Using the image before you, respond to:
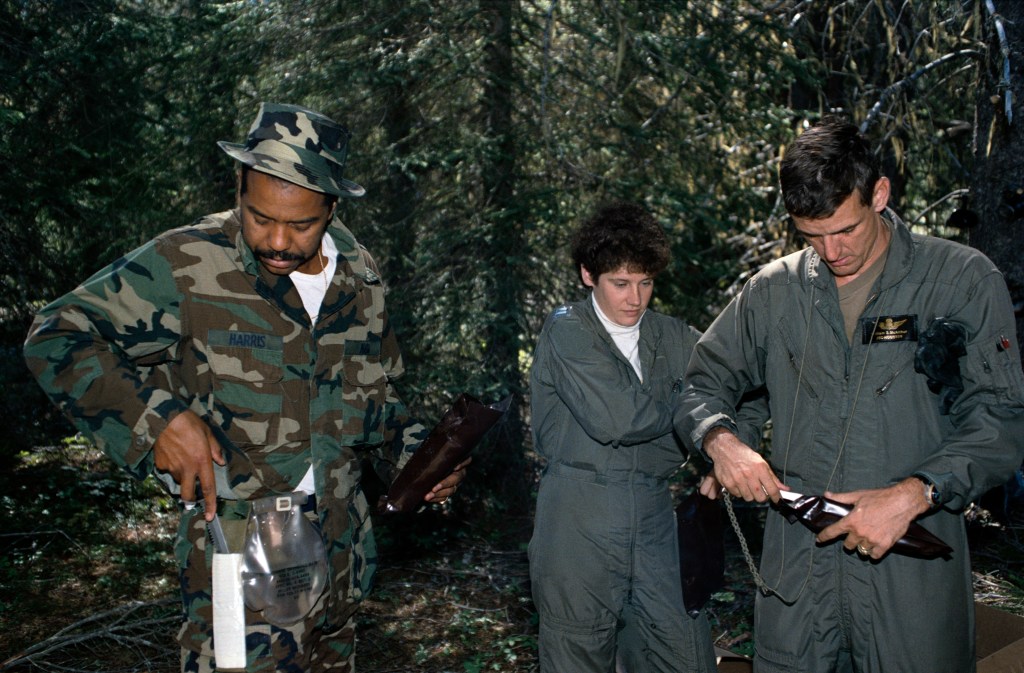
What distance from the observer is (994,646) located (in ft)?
11.5

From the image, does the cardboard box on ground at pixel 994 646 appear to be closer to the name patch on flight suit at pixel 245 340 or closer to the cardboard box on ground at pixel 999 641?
the cardboard box on ground at pixel 999 641

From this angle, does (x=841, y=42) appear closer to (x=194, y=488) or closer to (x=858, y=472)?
(x=858, y=472)

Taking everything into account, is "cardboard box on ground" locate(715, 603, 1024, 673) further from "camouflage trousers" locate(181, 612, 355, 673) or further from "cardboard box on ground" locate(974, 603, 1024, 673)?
"camouflage trousers" locate(181, 612, 355, 673)

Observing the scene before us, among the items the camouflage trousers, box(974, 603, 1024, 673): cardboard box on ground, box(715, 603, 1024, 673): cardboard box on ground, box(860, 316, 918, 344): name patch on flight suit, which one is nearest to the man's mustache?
the camouflage trousers

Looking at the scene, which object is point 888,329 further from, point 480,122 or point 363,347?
point 480,122

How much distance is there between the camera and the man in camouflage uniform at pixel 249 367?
2418 millimetres

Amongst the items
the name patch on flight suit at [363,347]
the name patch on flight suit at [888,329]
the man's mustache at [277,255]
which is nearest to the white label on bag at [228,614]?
the name patch on flight suit at [363,347]

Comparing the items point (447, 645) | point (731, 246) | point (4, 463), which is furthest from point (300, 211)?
point (4, 463)

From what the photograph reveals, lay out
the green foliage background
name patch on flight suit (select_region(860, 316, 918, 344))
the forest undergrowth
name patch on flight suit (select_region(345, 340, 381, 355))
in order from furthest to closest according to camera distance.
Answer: the green foliage background, the forest undergrowth, name patch on flight suit (select_region(345, 340, 381, 355)), name patch on flight suit (select_region(860, 316, 918, 344))

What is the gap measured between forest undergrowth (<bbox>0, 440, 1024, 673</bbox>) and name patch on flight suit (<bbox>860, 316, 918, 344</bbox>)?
2677 mm

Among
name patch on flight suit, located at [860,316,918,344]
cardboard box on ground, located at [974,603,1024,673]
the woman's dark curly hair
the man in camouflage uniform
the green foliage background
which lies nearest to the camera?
the man in camouflage uniform

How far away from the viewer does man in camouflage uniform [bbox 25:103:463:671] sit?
2.42 m

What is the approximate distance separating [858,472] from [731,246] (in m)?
4.60

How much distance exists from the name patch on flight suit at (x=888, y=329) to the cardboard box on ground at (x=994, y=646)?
1.39 m
